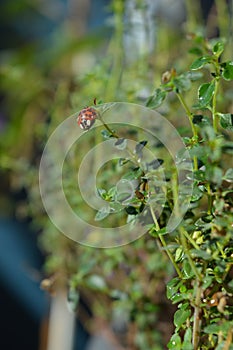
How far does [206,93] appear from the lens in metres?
0.38

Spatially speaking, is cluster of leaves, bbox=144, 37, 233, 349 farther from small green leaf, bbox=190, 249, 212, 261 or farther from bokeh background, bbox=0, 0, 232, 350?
bokeh background, bbox=0, 0, 232, 350

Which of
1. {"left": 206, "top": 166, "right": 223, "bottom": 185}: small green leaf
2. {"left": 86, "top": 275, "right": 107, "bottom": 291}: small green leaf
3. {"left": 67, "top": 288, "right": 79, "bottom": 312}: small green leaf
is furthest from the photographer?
{"left": 86, "top": 275, "right": 107, "bottom": 291}: small green leaf

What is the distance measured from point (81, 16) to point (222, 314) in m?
1.13

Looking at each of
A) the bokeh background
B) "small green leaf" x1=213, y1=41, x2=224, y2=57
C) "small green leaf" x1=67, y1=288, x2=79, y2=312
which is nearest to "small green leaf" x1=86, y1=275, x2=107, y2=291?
the bokeh background

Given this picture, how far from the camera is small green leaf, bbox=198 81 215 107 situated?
0.38 metres

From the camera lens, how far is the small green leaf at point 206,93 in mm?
379

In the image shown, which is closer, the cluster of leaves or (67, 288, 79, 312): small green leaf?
the cluster of leaves

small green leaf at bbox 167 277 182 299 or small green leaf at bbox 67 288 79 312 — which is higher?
small green leaf at bbox 67 288 79 312

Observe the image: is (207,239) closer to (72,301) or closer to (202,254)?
(202,254)

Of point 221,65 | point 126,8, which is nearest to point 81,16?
point 126,8

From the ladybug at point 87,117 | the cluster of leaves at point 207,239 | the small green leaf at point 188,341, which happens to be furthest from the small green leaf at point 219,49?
the small green leaf at point 188,341

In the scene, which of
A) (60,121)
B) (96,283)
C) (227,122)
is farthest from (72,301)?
(60,121)

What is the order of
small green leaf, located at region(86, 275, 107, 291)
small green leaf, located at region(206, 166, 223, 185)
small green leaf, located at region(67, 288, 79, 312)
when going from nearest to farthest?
small green leaf, located at region(206, 166, 223, 185), small green leaf, located at region(67, 288, 79, 312), small green leaf, located at region(86, 275, 107, 291)

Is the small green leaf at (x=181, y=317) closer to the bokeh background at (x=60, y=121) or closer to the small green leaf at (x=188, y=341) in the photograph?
the small green leaf at (x=188, y=341)
